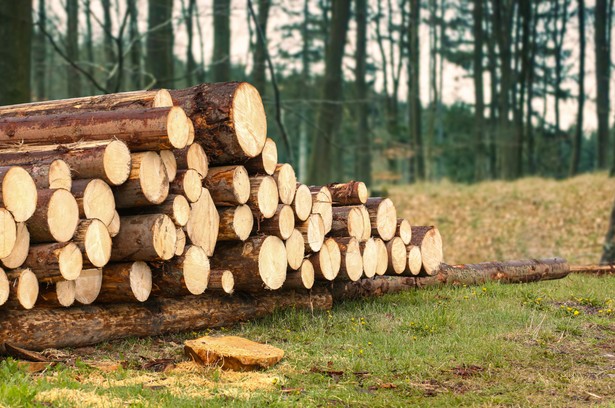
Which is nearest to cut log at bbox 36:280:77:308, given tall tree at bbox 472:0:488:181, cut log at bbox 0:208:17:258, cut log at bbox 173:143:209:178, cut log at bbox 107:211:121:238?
cut log at bbox 107:211:121:238

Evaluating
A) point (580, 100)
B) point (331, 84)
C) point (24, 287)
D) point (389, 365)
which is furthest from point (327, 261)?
point (580, 100)

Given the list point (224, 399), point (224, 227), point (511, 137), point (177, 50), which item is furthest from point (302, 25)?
point (224, 399)

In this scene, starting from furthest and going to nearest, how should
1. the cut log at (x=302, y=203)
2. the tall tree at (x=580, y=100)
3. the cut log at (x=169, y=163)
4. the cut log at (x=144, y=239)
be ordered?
the tall tree at (x=580, y=100) < the cut log at (x=302, y=203) < the cut log at (x=169, y=163) < the cut log at (x=144, y=239)

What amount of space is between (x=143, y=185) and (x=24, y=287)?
1377 mm

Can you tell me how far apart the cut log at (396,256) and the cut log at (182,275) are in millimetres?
2788

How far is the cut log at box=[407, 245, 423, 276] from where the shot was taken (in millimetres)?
9531

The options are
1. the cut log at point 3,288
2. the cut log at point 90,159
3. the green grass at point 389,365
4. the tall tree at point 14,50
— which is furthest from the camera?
the tall tree at point 14,50

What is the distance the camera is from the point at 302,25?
37.8 metres

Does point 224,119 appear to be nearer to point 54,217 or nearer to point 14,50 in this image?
point 54,217

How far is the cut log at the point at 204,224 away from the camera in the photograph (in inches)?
293

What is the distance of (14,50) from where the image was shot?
478 inches

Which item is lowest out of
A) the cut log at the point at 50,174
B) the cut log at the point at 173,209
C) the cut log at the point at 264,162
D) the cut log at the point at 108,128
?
the cut log at the point at 173,209

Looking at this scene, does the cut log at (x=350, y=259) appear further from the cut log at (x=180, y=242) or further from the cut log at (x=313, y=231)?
the cut log at (x=180, y=242)

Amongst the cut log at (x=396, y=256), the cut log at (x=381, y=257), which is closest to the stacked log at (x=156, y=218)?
the cut log at (x=381, y=257)
